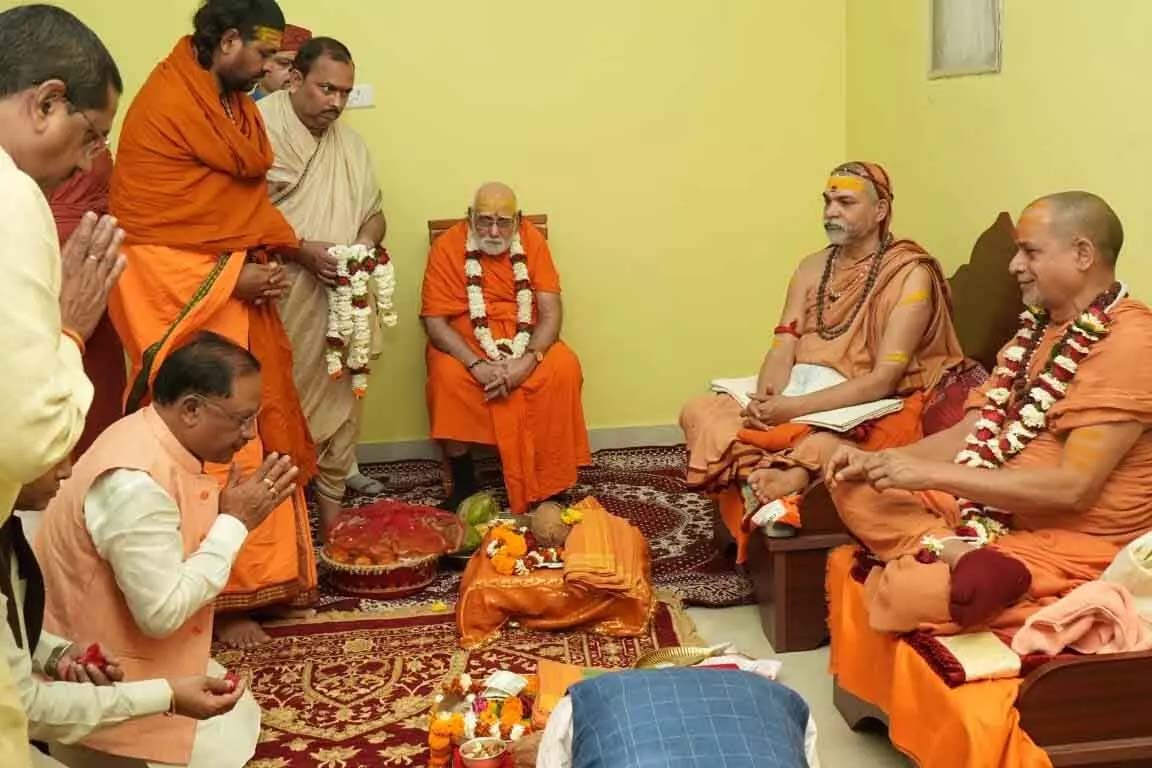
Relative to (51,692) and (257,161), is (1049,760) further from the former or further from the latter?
(257,161)

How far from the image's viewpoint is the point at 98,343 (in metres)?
4.76

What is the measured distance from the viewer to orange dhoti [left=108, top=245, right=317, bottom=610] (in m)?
4.23

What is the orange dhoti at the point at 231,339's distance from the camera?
423cm

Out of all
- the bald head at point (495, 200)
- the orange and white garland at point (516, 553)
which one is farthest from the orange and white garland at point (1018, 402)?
the bald head at point (495, 200)

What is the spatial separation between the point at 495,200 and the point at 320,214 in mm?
826

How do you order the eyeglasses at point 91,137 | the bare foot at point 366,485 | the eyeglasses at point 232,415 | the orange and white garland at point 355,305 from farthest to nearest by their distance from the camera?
1. the bare foot at point 366,485
2. the orange and white garland at point 355,305
3. the eyeglasses at point 232,415
4. the eyeglasses at point 91,137

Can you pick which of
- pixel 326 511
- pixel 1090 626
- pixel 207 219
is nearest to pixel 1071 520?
pixel 1090 626

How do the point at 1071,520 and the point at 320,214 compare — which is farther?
the point at 320,214

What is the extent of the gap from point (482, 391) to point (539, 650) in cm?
175

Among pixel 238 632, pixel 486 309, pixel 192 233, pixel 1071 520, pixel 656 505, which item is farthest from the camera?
Answer: pixel 486 309

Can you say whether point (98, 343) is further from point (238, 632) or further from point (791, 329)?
point (791, 329)

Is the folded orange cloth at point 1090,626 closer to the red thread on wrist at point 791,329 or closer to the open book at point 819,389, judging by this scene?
the open book at point 819,389

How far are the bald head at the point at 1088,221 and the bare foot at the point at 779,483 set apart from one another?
1.37 metres

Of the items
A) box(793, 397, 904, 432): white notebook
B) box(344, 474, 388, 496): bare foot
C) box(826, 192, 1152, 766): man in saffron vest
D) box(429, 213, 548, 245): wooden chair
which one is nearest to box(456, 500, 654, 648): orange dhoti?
box(793, 397, 904, 432): white notebook
